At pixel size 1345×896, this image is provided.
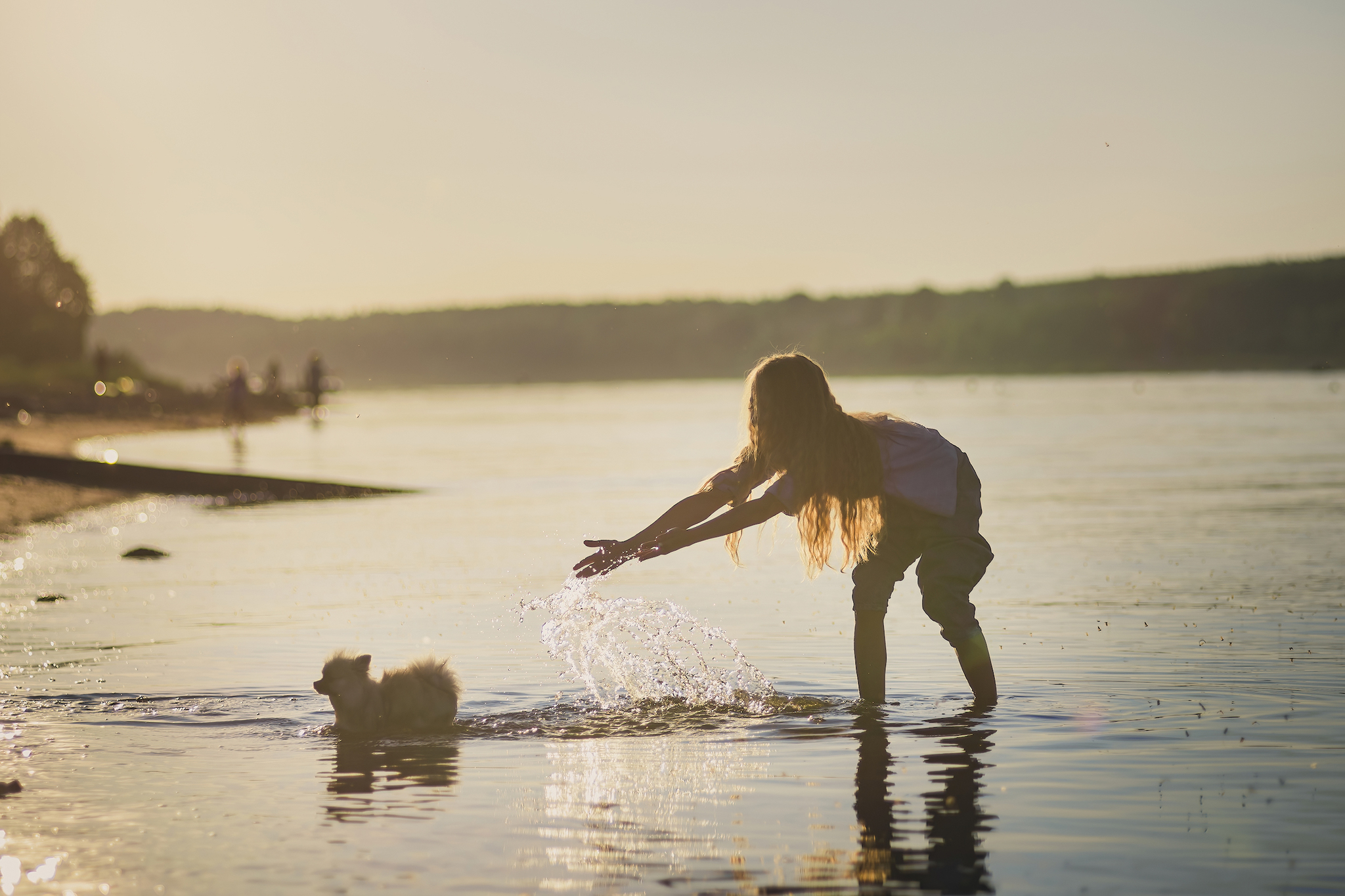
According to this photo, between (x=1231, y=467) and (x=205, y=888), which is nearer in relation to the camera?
(x=205, y=888)

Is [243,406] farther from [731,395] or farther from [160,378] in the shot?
[731,395]

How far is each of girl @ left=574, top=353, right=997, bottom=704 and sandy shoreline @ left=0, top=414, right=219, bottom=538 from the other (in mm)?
14124

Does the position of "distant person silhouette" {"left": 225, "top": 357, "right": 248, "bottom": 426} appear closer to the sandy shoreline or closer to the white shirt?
the sandy shoreline

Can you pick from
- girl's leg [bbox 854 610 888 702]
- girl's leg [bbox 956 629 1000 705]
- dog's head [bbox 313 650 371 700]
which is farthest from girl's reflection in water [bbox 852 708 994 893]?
dog's head [bbox 313 650 371 700]

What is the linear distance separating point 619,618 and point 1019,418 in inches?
1799

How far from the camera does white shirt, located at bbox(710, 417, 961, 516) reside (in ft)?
25.2

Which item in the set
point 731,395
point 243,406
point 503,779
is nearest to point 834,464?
point 503,779

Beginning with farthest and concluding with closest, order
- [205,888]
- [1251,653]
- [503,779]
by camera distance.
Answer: [1251,653], [503,779], [205,888]

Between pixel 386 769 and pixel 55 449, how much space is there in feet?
98.9

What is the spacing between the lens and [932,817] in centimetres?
615

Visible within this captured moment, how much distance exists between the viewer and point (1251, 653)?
9898 mm

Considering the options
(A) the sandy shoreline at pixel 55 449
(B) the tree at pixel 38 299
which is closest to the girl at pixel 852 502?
(A) the sandy shoreline at pixel 55 449

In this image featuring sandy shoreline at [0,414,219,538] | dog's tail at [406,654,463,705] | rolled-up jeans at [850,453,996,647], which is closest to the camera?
rolled-up jeans at [850,453,996,647]

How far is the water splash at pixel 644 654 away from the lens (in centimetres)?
912
